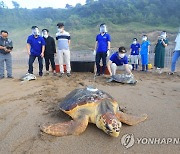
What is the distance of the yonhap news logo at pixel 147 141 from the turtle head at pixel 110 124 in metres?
0.14

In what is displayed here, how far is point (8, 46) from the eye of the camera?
246 inches

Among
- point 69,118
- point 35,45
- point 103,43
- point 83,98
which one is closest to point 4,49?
point 35,45

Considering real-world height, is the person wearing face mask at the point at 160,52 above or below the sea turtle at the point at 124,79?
above

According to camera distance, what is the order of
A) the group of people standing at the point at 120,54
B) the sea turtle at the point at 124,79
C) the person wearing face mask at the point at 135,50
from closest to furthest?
the sea turtle at the point at 124,79
the group of people standing at the point at 120,54
the person wearing face mask at the point at 135,50

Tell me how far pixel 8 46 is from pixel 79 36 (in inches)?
732

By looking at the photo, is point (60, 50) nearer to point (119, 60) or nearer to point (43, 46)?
point (43, 46)

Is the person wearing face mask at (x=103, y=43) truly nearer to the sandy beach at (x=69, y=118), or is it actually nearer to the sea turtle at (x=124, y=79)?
the sea turtle at (x=124, y=79)

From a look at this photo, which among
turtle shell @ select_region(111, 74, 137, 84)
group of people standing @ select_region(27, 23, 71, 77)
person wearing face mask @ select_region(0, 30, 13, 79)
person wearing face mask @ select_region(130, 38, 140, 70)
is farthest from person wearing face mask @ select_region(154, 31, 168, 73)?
person wearing face mask @ select_region(0, 30, 13, 79)

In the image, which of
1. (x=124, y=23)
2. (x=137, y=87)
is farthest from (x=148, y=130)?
(x=124, y=23)

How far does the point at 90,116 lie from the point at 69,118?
0.41 m

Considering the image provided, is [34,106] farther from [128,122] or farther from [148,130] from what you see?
[148,130]

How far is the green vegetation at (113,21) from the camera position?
2352cm

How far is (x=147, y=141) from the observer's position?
2.50m

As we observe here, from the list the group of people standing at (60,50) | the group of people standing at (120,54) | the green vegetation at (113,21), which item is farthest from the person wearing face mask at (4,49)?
the green vegetation at (113,21)
